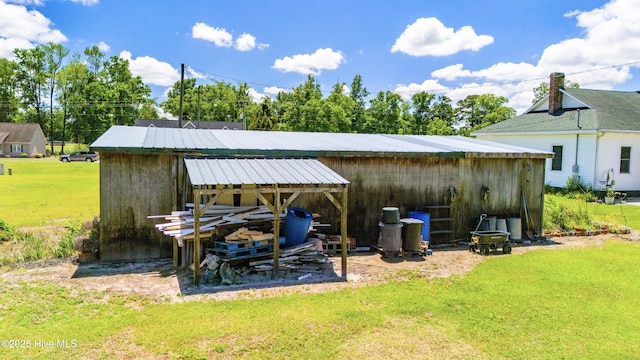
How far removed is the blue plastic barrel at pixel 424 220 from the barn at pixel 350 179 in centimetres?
39

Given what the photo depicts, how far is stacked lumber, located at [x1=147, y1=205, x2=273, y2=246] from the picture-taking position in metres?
8.19

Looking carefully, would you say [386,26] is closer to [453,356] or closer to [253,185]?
[253,185]

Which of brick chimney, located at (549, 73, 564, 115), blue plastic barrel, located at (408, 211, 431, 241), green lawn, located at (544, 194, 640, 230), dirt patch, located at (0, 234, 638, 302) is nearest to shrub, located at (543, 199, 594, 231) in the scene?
green lawn, located at (544, 194, 640, 230)

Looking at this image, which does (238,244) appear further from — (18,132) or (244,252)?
(18,132)

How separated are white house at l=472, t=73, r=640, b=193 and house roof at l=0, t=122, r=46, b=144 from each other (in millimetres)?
53743

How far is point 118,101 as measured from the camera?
5781 cm

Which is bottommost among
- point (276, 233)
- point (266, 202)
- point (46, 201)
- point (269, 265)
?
point (269, 265)

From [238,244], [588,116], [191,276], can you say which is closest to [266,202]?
[238,244]

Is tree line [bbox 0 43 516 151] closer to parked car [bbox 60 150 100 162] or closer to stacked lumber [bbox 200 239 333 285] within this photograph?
parked car [bbox 60 150 100 162]

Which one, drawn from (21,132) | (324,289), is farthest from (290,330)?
(21,132)

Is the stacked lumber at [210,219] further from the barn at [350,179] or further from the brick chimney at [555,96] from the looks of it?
the brick chimney at [555,96]

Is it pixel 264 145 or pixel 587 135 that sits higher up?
pixel 587 135

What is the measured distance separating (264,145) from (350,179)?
229cm

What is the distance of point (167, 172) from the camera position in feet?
30.4
